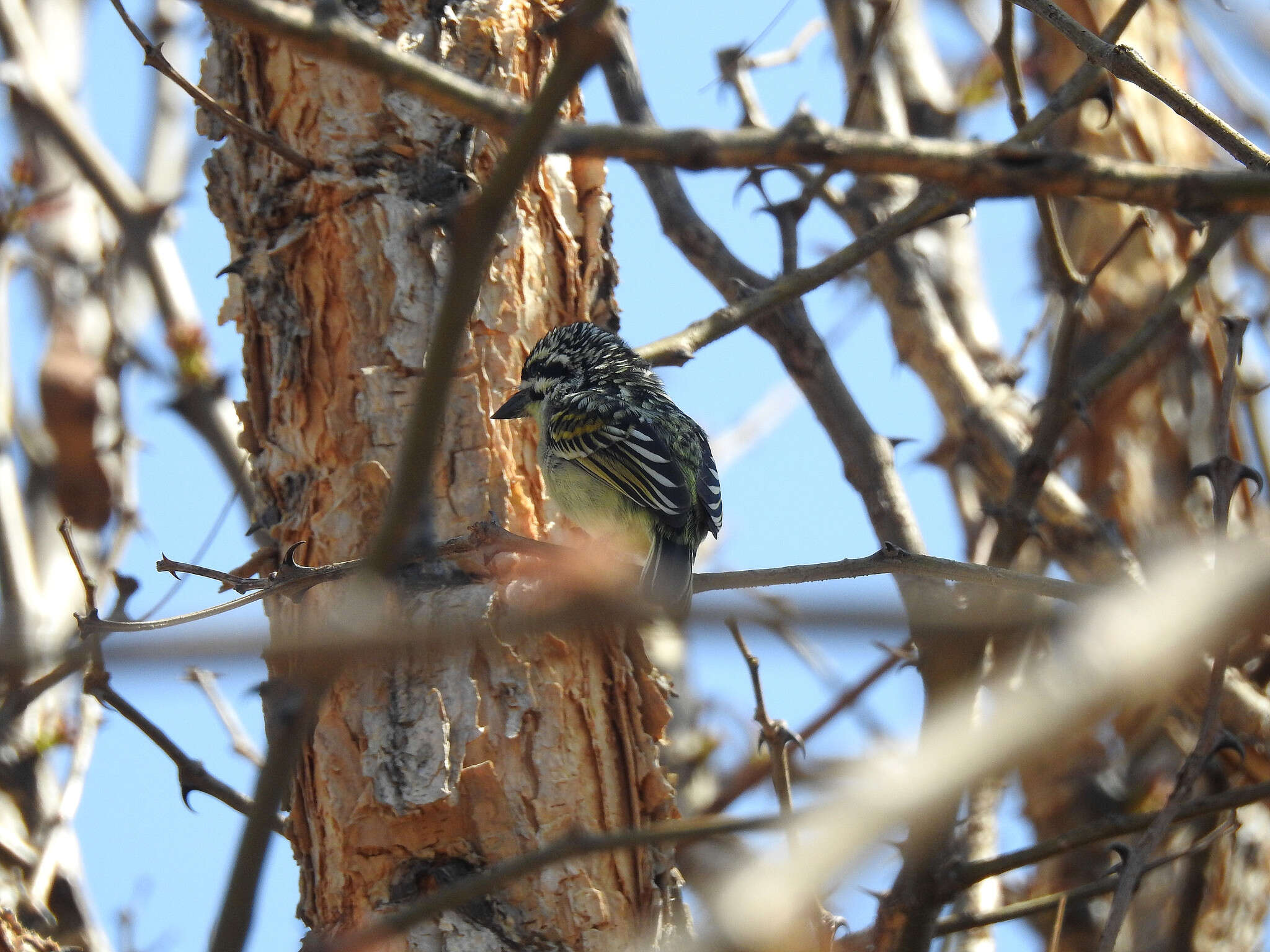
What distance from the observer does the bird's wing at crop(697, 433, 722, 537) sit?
451cm

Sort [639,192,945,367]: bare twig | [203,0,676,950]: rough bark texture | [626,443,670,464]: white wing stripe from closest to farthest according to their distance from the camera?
[203,0,676,950]: rough bark texture → [639,192,945,367]: bare twig → [626,443,670,464]: white wing stripe

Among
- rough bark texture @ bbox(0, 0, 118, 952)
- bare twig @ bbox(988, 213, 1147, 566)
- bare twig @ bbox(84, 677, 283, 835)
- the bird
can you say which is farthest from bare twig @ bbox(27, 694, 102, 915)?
bare twig @ bbox(988, 213, 1147, 566)

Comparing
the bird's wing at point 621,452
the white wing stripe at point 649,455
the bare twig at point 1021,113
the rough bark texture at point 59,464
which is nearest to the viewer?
the bare twig at point 1021,113

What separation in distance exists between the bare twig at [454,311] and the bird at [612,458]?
2.41 metres

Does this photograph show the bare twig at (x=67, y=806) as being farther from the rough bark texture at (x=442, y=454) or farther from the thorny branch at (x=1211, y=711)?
the thorny branch at (x=1211, y=711)

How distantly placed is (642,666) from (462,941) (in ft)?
Answer: 2.87

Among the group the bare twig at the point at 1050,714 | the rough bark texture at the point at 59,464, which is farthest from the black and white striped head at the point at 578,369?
the bare twig at the point at 1050,714

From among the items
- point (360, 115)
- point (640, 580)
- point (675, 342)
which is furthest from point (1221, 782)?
point (360, 115)

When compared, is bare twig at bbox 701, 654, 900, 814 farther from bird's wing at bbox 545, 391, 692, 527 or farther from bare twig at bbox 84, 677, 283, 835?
bare twig at bbox 84, 677, 283, 835

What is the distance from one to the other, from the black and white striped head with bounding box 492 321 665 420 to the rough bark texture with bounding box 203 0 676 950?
0.07 metres

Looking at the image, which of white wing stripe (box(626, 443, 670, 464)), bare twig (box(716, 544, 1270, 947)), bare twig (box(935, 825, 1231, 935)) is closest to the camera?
bare twig (box(716, 544, 1270, 947))

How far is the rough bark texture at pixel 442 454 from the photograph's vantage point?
308cm

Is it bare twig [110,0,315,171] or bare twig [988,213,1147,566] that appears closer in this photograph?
bare twig [110,0,315,171]

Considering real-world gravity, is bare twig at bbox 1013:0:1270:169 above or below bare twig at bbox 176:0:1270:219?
above
